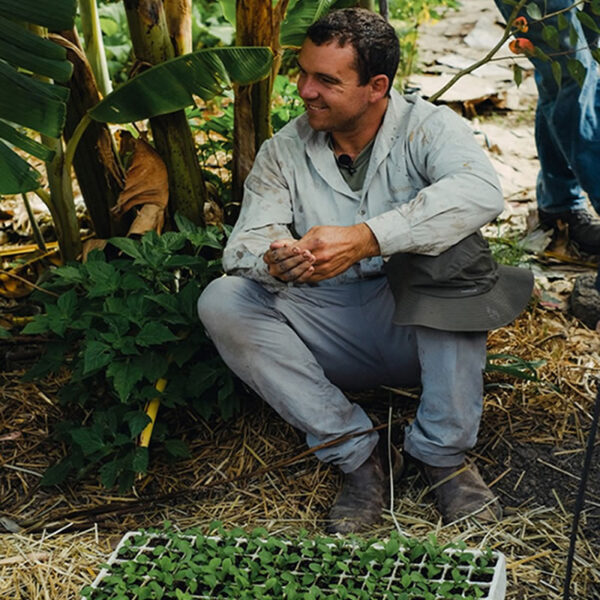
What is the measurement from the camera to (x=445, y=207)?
8.38 feet

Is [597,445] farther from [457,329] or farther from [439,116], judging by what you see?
[439,116]

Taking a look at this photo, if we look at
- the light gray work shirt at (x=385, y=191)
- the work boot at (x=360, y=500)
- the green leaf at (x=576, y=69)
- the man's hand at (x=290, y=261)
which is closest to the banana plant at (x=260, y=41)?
the light gray work shirt at (x=385, y=191)

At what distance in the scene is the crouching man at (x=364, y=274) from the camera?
→ 2586 millimetres

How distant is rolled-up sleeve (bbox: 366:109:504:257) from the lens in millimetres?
2547

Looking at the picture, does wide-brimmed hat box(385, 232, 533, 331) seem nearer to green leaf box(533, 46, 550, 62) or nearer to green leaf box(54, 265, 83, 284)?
green leaf box(533, 46, 550, 62)

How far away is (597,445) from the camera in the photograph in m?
2.96

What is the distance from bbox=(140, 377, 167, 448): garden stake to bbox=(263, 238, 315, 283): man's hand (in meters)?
0.61

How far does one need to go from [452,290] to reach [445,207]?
0.24 m

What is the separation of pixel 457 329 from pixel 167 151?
52.4 inches

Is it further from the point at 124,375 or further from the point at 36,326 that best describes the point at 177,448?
the point at 36,326

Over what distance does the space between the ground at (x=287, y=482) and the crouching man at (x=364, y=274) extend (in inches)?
5.2

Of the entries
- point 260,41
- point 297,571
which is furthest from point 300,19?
point 297,571

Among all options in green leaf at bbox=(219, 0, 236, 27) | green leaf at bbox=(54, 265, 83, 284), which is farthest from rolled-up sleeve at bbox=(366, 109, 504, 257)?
green leaf at bbox=(219, 0, 236, 27)

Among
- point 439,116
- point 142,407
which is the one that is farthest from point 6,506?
point 439,116
